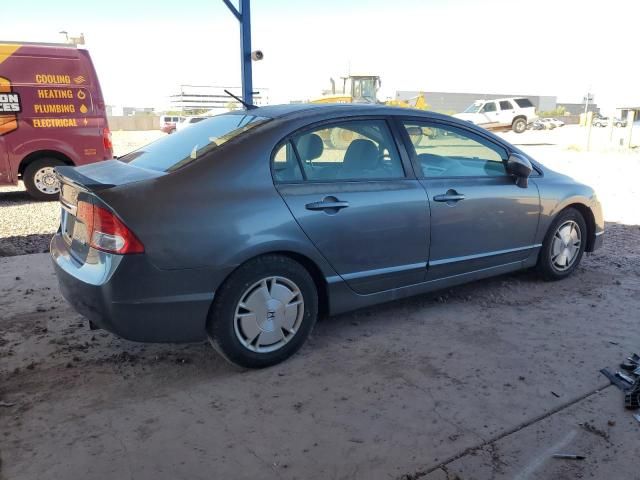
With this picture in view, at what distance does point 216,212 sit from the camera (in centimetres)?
294

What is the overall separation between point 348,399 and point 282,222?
3.50ft

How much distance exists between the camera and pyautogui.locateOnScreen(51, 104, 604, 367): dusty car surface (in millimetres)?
2844

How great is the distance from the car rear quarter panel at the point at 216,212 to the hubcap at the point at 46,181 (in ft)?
23.8

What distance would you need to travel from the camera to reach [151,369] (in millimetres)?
3260

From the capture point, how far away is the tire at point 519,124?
29.9 meters

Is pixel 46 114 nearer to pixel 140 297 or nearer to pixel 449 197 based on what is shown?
pixel 140 297

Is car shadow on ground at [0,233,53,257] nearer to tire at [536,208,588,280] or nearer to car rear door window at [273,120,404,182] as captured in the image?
car rear door window at [273,120,404,182]

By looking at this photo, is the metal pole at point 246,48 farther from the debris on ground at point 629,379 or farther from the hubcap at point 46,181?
the debris on ground at point 629,379

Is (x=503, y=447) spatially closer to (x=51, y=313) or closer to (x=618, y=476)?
(x=618, y=476)

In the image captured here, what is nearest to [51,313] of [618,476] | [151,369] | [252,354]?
[151,369]

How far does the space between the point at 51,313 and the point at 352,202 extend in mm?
2473

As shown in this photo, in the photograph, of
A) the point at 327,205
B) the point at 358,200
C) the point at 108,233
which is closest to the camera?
the point at 108,233

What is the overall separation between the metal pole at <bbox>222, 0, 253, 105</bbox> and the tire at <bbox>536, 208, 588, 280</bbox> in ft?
19.1

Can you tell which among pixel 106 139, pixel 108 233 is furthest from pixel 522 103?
pixel 108 233
